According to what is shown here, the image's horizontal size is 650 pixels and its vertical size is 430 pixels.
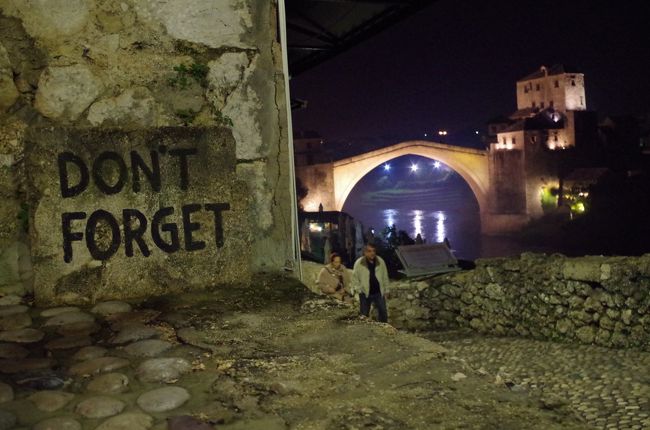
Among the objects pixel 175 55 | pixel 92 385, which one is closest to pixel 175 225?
pixel 175 55

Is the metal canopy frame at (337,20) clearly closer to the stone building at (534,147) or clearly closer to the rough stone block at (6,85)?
the rough stone block at (6,85)

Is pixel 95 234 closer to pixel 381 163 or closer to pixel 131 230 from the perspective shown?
pixel 131 230

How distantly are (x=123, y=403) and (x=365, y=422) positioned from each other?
0.71 meters

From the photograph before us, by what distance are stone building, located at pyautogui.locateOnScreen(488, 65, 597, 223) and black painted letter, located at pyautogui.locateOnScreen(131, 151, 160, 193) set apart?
151 ft

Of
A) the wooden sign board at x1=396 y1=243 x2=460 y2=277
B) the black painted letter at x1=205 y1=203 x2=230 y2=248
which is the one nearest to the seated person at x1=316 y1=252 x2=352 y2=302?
the wooden sign board at x1=396 y1=243 x2=460 y2=277

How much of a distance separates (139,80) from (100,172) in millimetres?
532

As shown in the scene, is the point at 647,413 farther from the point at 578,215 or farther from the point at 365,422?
the point at 578,215

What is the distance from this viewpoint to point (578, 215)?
1596 inches

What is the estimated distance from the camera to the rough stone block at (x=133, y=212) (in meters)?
2.67

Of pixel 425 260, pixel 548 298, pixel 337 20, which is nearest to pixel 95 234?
pixel 337 20

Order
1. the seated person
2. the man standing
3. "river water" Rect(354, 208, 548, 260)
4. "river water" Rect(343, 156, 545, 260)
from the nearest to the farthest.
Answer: the man standing, the seated person, "river water" Rect(354, 208, 548, 260), "river water" Rect(343, 156, 545, 260)

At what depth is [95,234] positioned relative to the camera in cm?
274

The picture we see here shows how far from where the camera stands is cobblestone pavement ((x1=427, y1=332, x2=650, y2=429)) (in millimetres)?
5484

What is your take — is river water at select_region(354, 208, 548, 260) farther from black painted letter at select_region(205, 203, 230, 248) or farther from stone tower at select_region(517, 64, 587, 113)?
black painted letter at select_region(205, 203, 230, 248)
